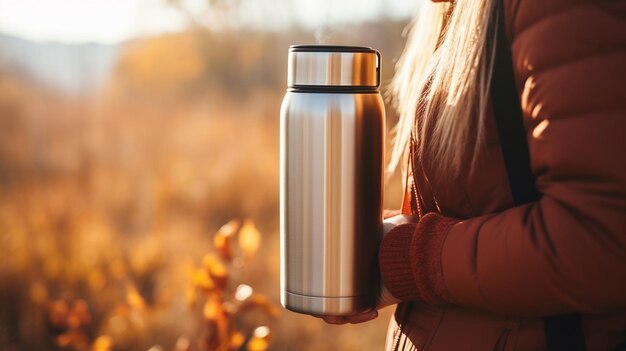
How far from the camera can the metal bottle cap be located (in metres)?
1.04

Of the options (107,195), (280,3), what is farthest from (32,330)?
(280,3)

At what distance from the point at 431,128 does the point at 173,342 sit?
2.24 metres

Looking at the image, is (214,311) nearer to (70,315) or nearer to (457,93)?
(70,315)

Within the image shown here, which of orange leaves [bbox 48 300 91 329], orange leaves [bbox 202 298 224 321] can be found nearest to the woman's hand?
orange leaves [bbox 202 298 224 321]

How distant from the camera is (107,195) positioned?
3.81m

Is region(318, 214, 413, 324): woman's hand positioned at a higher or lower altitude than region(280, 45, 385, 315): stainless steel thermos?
lower

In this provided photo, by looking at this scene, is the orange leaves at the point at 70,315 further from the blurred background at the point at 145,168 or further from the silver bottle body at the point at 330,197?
the silver bottle body at the point at 330,197

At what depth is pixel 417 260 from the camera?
1041 millimetres

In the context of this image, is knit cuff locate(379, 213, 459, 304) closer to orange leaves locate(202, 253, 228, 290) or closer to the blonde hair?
the blonde hair

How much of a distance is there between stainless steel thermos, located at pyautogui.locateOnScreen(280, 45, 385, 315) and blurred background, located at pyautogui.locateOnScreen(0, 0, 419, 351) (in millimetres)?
1726

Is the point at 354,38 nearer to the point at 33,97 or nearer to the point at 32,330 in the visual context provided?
the point at 33,97

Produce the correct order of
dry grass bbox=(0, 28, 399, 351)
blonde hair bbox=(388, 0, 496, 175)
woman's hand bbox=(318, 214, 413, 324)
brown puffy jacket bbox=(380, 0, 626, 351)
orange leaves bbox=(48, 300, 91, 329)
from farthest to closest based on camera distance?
1. dry grass bbox=(0, 28, 399, 351)
2. orange leaves bbox=(48, 300, 91, 329)
3. woman's hand bbox=(318, 214, 413, 324)
4. blonde hair bbox=(388, 0, 496, 175)
5. brown puffy jacket bbox=(380, 0, 626, 351)

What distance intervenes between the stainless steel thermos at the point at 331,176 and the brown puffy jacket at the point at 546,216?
0.06 meters

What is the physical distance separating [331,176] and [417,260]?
0.15 meters
